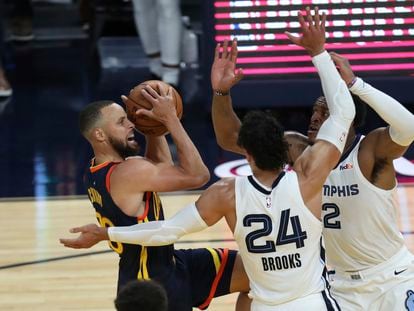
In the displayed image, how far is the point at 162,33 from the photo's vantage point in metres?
11.4

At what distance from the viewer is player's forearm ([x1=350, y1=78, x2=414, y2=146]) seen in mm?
4633

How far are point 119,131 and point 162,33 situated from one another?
21.6 feet

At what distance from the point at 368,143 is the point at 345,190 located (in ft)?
0.82

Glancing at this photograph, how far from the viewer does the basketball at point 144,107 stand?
4.81 m

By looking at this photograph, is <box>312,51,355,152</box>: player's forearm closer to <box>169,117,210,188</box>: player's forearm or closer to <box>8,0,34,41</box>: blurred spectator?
<box>169,117,210,188</box>: player's forearm

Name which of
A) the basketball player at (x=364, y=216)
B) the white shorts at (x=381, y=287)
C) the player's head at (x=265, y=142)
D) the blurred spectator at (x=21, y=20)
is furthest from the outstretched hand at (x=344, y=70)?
the blurred spectator at (x=21, y=20)

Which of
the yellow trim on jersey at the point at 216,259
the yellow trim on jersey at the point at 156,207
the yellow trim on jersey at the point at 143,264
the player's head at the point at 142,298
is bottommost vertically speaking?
the yellow trim on jersey at the point at 216,259

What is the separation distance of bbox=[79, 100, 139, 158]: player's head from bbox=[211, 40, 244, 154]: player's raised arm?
1.43 ft

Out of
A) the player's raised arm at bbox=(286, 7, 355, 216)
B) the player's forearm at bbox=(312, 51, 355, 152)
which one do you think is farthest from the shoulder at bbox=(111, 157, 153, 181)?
the player's forearm at bbox=(312, 51, 355, 152)

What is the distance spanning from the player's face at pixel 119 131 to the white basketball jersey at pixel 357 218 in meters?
0.98

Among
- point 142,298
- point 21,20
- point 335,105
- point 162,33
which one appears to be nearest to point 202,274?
point 335,105

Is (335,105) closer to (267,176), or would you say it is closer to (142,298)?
(267,176)

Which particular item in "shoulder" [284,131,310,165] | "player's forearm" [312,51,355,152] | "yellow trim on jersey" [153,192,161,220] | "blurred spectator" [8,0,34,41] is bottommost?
"blurred spectator" [8,0,34,41]

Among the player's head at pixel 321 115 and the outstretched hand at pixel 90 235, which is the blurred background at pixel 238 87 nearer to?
the player's head at pixel 321 115
